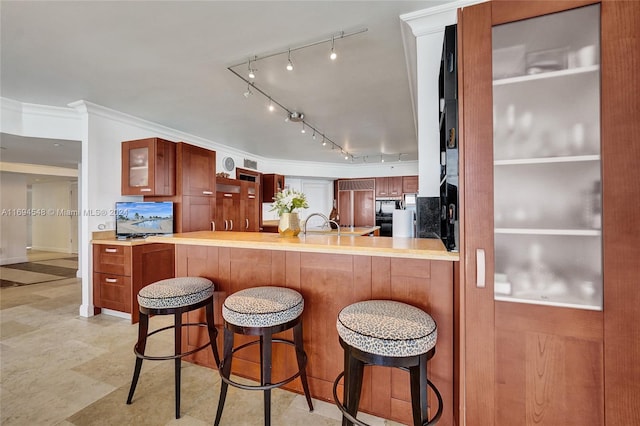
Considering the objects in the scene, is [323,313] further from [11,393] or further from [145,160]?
[145,160]

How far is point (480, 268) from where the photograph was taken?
110 cm

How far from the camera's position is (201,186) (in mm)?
3881

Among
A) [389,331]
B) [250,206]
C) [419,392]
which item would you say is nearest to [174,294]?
[389,331]

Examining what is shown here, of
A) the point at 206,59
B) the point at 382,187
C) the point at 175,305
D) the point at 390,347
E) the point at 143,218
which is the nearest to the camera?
the point at 390,347

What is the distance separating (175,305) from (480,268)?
1.65 metres

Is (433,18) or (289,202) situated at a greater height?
(433,18)

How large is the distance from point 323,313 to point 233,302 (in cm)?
58

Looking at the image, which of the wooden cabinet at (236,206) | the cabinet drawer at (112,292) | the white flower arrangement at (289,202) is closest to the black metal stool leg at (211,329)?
the white flower arrangement at (289,202)

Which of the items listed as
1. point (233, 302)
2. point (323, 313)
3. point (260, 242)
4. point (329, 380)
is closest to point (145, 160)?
point (260, 242)

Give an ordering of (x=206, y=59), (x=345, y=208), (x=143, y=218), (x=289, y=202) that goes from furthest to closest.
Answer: (x=345, y=208), (x=143, y=218), (x=206, y=59), (x=289, y=202)

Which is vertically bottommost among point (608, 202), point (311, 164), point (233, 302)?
point (233, 302)

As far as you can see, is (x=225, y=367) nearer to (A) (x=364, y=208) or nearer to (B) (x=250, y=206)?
(B) (x=250, y=206)

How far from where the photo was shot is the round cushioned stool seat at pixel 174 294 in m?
1.57

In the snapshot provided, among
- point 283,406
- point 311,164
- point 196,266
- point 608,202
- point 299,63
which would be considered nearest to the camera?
point 608,202
